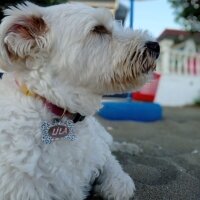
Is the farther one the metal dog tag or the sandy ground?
the sandy ground

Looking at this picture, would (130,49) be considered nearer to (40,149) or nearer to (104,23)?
(104,23)

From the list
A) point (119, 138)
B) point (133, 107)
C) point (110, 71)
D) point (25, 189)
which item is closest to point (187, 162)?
point (119, 138)

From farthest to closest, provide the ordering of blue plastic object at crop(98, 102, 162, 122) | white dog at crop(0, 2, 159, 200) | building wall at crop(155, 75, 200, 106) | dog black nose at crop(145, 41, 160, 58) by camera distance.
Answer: building wall at crop(155, 75, 200, 106), blue plastic object at crop(98, 102, 162, 122), dog black nose at crop(145, 41, 160, 58), white dog at crop(0, 2, 159, 200)

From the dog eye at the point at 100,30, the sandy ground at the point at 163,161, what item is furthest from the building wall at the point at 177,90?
the dog eye at the point at 100,30

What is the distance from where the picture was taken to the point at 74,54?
203cm

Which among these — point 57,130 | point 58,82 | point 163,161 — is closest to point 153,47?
point 58,82

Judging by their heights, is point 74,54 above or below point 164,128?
above

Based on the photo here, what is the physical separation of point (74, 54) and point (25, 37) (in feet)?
0.78

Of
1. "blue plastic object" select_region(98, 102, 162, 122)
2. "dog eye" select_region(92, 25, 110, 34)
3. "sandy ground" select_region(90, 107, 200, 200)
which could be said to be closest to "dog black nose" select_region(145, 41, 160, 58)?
"dog eye" select_region(92, 25, 110, 34)

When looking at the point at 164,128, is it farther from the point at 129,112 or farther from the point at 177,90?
the point at 177,90

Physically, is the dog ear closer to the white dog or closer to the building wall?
the white dog

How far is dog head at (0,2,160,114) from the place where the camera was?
2.00m

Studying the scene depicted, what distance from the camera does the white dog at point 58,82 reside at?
1.91m

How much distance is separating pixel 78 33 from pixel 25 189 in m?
0.75
